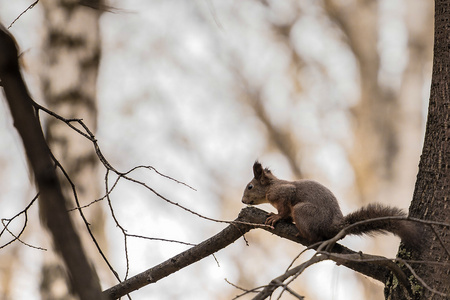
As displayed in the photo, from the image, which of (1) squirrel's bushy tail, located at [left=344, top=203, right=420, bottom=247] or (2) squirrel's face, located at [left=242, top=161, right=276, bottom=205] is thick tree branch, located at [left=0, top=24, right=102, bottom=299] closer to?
(1) squirrel's bushy tail, located at [left=344, top=203, right=420, bottom=247]

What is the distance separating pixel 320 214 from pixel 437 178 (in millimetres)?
514

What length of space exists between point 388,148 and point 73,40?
153 inches

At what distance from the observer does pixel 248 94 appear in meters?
Answer: 7.11

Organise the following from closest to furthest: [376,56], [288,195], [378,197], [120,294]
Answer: [120,294]
[288,195]
[378,197]
[376,56]

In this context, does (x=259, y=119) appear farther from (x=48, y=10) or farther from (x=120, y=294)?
(x=120, y=294)

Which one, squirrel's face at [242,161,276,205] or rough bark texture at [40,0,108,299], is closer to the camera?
squirrel's face at [242,161,276,205]

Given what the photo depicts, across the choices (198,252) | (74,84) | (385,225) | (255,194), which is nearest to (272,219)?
(198,252)

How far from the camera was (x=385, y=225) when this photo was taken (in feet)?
6.13

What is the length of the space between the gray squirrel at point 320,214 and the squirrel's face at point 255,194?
2.4 inches

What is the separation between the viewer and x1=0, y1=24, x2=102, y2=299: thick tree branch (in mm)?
552

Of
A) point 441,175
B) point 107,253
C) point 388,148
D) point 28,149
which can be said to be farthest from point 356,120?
point 28,149

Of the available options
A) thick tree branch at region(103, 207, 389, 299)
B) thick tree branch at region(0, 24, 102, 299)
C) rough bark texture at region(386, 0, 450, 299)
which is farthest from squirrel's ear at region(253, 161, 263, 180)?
thick tree branch at region(0, 24, 102, 299)

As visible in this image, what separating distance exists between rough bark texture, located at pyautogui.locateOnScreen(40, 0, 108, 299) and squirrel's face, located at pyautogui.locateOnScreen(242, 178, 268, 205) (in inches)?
106

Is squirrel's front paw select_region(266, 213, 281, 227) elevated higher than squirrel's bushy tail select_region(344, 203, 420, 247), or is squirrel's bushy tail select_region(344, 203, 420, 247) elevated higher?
squirrel's front paw select_region(266, 213, 281, 227)
